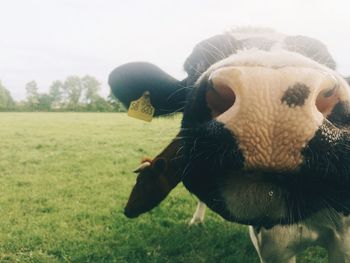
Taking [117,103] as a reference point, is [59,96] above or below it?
below

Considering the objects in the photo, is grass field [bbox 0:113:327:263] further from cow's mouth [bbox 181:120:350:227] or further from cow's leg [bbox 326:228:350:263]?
cow's leg [bbox 326:228:350:263]

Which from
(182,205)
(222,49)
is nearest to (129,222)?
(182,205)

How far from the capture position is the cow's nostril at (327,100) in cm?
157

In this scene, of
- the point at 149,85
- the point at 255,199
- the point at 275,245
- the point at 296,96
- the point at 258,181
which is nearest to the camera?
the point at 296,96

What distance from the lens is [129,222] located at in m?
5.30

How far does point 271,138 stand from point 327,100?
27cm

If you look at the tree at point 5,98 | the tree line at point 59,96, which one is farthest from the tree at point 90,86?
the tree at point 5,98

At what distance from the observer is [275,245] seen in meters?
2.99

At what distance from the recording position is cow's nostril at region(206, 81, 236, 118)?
158cm

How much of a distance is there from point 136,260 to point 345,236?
81.8 inches

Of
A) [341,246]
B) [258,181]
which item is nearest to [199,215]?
[341,246]

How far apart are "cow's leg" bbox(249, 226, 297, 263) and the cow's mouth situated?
92 centimetres

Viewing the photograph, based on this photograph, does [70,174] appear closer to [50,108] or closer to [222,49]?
[222,49]

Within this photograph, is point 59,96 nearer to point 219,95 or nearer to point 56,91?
point 56,91
